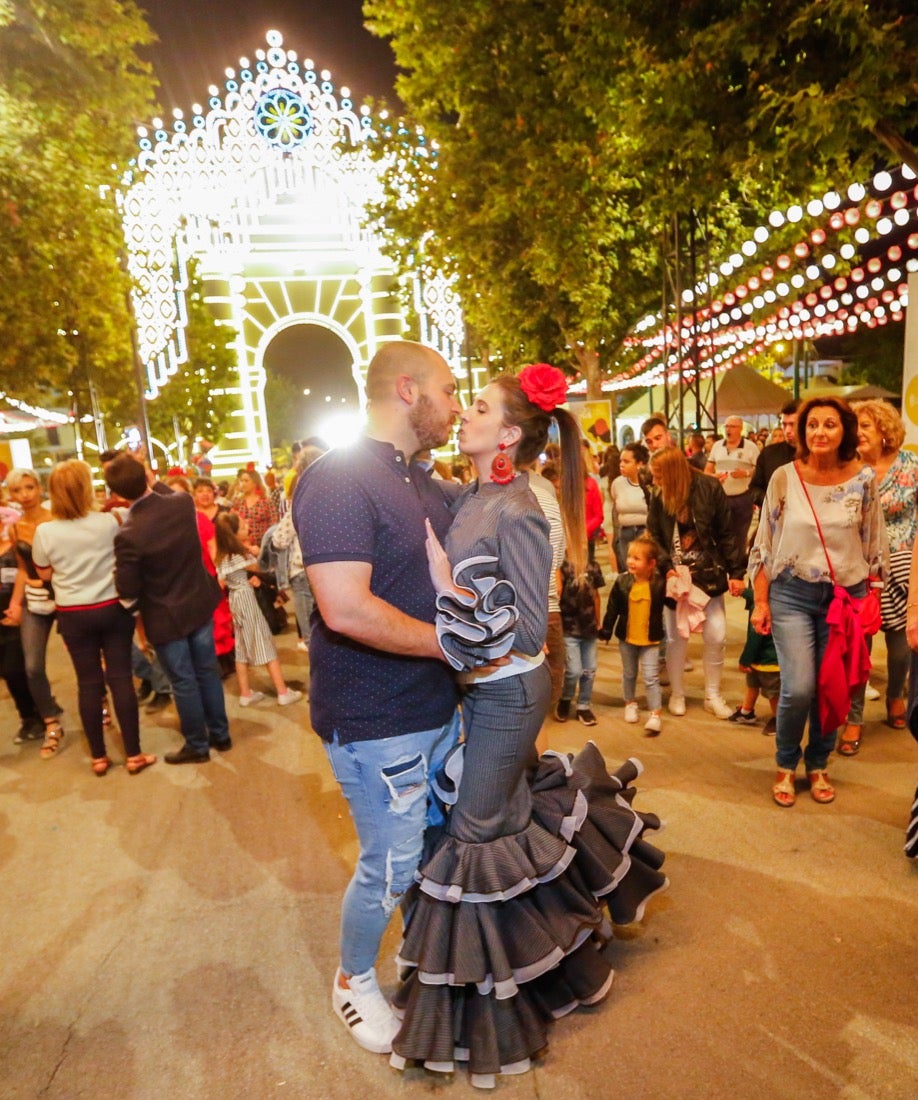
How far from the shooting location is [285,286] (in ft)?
120

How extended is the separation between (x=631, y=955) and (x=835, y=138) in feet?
21.4

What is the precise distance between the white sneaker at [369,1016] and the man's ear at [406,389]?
1.87 m

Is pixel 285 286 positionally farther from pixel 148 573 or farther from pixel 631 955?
pixel 631 955

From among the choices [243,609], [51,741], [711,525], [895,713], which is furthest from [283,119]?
[895,713]

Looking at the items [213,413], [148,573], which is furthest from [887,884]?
[213,413]

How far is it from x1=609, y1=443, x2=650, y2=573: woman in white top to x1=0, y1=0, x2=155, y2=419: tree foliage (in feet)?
33.6

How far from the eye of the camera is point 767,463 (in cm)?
662

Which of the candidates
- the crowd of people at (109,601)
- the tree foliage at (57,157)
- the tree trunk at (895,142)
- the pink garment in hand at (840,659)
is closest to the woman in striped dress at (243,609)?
the crowd of people at (109,601)

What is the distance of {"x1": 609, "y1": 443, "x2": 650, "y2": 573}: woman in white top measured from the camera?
6.82 m

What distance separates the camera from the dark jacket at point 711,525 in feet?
17.2

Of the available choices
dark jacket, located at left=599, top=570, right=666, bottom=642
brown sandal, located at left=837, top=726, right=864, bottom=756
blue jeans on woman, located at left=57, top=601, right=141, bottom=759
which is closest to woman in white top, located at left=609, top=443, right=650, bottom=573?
dark jacket, located at left=599, top=570, right=666, bottom=642

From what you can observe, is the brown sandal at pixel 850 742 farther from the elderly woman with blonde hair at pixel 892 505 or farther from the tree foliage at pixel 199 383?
the tree foliage at pixel 199 383

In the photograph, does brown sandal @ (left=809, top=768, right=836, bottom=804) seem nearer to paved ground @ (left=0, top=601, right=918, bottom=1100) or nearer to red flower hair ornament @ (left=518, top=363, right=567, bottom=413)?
paved ground @ (left=0, top=601, right=918, bottom=1100)

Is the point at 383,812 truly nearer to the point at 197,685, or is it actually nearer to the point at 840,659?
the point at 840,659
